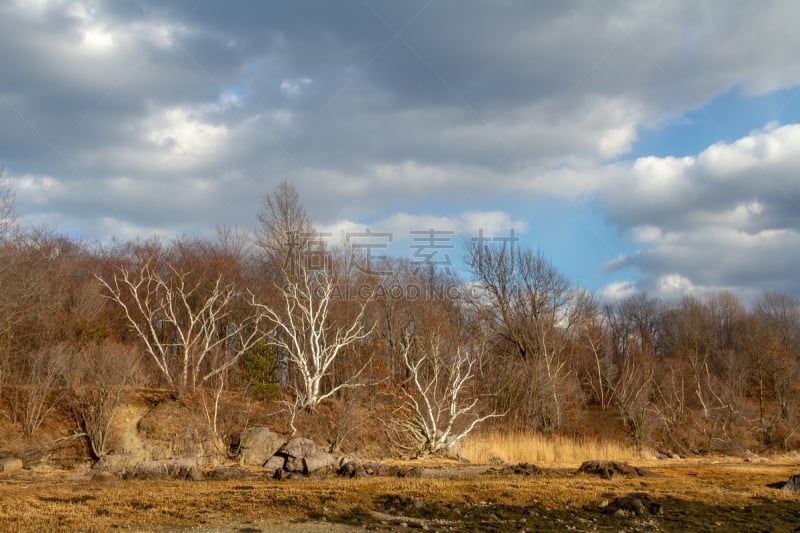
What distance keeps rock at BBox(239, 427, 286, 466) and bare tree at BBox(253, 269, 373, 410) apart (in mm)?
3031

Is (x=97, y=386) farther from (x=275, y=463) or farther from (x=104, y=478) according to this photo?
(x=275, y=463)

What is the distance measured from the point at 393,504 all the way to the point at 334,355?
15351 mm

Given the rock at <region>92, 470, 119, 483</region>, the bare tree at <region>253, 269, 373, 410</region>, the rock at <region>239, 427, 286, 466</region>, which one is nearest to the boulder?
the rock at <region>239, 427, 286, 466</region>

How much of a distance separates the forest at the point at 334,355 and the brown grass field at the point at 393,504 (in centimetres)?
645

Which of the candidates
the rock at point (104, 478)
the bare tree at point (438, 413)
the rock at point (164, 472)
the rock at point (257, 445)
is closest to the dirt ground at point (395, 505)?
the rock at point (104, 478)

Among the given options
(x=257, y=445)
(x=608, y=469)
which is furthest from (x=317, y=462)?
(x=608, y=469)

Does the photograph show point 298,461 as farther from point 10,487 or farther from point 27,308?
point 27,308

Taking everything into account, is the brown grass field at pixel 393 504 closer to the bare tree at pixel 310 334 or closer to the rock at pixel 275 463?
the rock at pixel 275 463

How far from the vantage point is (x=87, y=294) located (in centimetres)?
3125

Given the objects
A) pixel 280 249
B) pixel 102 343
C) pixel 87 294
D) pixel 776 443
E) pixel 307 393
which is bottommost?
pixel 776 443

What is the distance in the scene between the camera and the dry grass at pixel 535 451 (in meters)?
25.1

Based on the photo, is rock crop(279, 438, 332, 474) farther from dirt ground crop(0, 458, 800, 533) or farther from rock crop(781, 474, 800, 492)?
rock crop(781, 474, 800, 492)

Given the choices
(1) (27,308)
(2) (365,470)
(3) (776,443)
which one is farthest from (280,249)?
(3) (776,443)

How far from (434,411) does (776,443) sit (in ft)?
71.7
